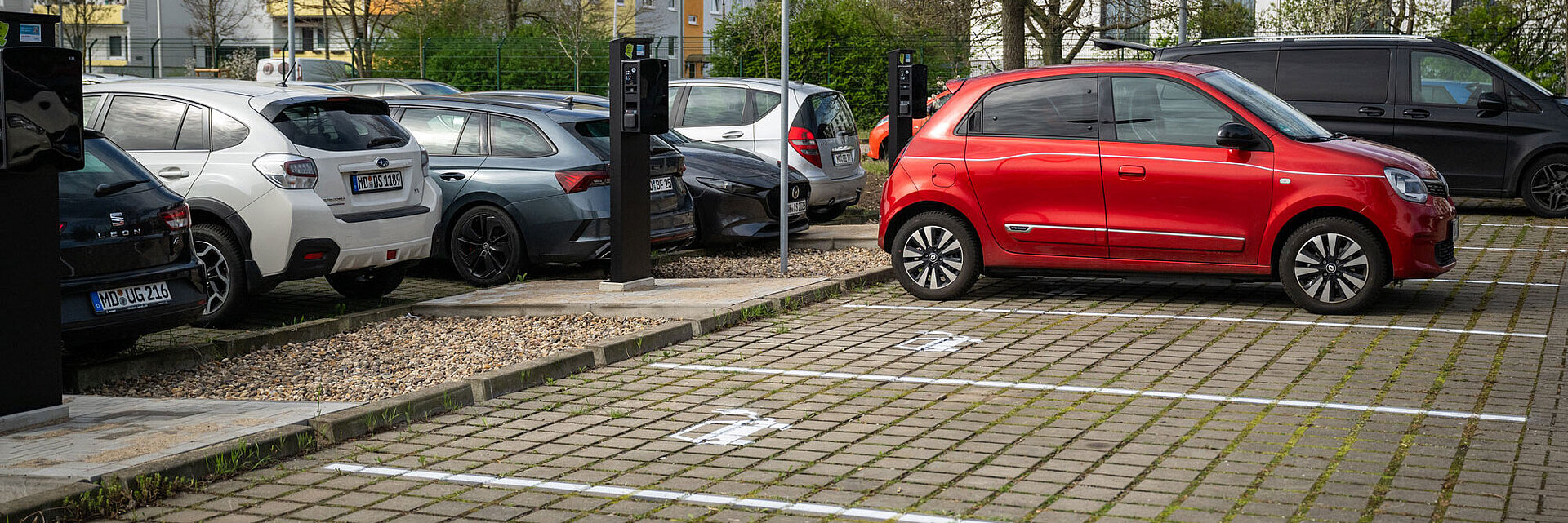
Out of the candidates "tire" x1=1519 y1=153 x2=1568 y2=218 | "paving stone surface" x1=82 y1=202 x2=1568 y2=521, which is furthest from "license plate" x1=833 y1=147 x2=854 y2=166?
"tire" x1=1519 y1=153 x2=1568 y2=218

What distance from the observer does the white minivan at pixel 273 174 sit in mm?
9086

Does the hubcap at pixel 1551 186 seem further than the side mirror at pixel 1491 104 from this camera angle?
Yes

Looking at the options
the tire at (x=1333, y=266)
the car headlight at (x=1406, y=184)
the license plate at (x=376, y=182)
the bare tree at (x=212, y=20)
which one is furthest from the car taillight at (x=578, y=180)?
the bare tree at (x=212, y=20)

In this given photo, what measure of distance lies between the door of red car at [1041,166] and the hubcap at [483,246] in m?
3.53

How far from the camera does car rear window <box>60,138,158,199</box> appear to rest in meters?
7.43

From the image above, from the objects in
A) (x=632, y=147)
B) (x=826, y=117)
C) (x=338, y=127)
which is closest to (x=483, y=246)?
(x=632, y=147)

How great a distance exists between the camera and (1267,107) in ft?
33.0

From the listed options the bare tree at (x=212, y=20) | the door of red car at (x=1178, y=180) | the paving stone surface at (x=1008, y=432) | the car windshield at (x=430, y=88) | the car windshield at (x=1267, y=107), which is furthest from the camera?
the bare tree at (x=212, y=20)

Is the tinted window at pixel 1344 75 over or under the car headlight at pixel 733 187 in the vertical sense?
over

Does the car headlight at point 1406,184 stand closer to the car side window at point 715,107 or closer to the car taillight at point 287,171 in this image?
the car taillight at point 287,171

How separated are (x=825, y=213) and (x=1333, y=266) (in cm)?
703

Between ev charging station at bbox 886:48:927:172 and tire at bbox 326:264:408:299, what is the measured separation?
4808mm

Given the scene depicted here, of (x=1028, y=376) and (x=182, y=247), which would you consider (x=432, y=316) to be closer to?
(x=182, y=247)

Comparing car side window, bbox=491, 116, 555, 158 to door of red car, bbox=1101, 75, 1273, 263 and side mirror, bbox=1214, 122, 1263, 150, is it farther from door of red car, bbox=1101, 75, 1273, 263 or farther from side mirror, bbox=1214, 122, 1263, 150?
side mirror, bbox=1214, 122, 1263, 150
